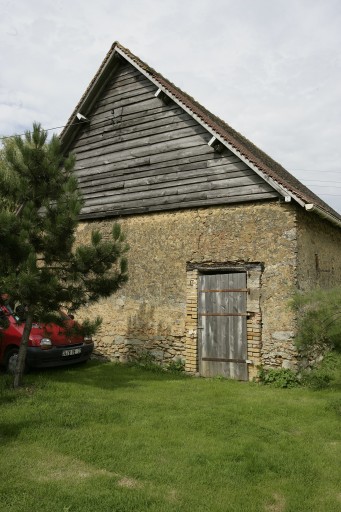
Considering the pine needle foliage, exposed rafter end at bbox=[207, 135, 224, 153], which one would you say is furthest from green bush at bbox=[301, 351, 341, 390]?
exposed rafter end at bbox=[207, 135, 224, 153]

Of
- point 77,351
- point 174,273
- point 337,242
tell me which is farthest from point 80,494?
point 337,242

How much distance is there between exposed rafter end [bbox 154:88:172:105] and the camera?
10307 mm

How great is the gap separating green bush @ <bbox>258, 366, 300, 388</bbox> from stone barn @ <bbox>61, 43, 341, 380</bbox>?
17 cm

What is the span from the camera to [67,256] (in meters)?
7.46

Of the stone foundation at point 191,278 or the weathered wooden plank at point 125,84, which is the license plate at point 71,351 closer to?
the stone foundation at point 191,278

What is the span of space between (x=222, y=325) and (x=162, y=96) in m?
5.80

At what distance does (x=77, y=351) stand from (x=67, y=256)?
105 inches

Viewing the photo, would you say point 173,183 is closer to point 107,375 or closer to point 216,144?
point 216,144

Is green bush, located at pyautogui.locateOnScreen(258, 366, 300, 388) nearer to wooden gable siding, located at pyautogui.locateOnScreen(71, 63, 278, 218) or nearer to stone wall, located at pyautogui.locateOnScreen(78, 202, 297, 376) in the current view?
stone wall, located at pyautogui.locateOnScreen(78, 202, 297, 376)

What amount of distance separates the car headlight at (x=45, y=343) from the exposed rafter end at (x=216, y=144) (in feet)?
17.9

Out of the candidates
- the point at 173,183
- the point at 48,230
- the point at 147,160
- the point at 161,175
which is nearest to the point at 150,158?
the point at 147,160

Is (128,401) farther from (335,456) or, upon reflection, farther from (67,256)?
(335,456)

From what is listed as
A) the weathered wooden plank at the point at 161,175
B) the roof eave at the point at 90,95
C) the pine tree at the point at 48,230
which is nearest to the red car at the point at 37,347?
the pine tree at the point at 48,230

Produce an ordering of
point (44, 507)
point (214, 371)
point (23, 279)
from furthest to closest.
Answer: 1. point (214, 371)
2. point (23, 279)
3. point (44, 507)
